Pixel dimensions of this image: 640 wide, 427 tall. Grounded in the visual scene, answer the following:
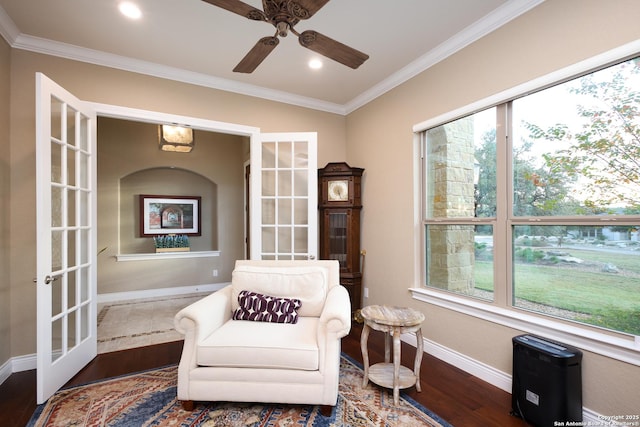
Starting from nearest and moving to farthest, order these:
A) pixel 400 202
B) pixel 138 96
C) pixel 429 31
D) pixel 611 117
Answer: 1. pixel 611 117
2. pixel 429 31
3. pixel 138 96
4. pixel 400 202

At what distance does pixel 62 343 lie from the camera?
2273mm

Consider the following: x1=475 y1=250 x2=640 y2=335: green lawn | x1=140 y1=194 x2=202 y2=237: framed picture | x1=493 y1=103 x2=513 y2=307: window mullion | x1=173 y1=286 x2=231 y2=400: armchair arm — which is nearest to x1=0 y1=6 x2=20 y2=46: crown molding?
x1=173 y1=286 x2=231 y2=400: armchair arm

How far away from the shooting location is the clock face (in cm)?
372

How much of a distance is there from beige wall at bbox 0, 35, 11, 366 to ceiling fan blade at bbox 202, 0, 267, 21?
2089 mm

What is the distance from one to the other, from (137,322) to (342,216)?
112 inches

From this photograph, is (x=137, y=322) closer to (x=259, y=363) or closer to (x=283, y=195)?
(x=283, y=195)

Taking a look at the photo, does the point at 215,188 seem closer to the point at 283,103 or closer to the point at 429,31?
the point at 283,103

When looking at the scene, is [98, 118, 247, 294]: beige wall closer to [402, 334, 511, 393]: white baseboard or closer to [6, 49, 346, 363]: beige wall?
[6, 49, 346, 363]: beige wall

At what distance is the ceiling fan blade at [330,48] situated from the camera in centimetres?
174

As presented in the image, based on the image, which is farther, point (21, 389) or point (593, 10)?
point (21, 389)

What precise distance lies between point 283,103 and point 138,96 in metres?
1.54

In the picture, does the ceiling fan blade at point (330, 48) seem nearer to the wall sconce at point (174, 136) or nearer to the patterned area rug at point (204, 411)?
the wall sconce at point (174, 136)

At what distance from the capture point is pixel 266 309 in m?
2.31

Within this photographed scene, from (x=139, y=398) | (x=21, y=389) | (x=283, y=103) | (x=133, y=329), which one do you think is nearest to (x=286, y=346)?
(x=139, y=398)
